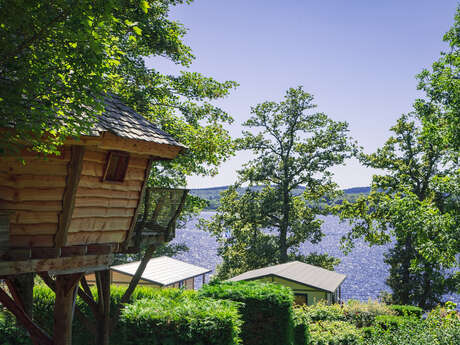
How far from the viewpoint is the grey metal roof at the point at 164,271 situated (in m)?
22.8

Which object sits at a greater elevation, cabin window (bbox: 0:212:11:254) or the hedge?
cabin window (bbox: 0:212:11:254)

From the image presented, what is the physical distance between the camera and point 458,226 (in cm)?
1541

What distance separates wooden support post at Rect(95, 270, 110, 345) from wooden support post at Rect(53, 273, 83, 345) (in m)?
1.85

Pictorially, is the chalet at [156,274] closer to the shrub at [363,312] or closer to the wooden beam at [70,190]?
the shrub at [363,312]

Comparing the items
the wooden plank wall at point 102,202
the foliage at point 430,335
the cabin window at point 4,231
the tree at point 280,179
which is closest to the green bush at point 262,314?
the foliage at point 430,335

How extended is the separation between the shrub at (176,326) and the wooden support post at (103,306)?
131 inches

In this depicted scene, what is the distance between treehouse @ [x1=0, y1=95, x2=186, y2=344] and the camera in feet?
22.8

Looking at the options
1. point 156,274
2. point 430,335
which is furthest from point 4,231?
point 156,274

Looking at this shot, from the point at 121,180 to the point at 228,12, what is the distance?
21.5ft

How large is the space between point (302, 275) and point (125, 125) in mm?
19468

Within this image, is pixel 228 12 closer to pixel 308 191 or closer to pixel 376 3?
pixel 376 3

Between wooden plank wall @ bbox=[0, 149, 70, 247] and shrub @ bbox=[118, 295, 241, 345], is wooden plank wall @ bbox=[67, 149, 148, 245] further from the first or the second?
shrub @ bbox=[118, 295, 241, 345]

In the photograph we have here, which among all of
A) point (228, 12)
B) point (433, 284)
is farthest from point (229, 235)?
point (228, 12)

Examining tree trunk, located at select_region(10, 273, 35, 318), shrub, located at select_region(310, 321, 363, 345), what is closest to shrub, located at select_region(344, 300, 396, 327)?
shrub, located at select_region(310, 321, 363, 345)
